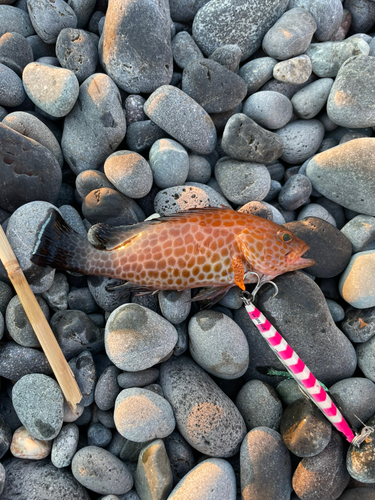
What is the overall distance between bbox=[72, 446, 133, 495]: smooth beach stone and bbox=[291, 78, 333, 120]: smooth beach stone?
410cm

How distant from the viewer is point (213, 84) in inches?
144

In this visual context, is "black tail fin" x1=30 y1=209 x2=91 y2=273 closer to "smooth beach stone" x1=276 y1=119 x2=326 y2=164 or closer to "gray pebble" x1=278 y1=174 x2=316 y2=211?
"gray pebble" x1=278 y1=174 x2=316 y2=211

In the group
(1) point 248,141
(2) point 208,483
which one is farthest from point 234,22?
(2) point 208,483

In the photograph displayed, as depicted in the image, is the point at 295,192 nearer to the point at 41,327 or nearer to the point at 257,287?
the point at 257,287

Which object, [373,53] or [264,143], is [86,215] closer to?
[264,143]

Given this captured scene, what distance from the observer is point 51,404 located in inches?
110

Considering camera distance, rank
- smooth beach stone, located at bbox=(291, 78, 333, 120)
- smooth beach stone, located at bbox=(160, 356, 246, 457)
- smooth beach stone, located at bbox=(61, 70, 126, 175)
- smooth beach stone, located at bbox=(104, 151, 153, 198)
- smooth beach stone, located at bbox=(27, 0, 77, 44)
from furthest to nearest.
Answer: smooth beach stone, located at bbox=(291, 78, 333, 120)
smooth beach stone, located at bbox=(27, 0, 77, 44)
smooth beach stone, located at bbox=(61, 70, 126, 175)
smooth beach stone, located at bbox=(104, 151, 153, 198)
smooth beach stone, located at bbox=(160, 356, 246, 457)

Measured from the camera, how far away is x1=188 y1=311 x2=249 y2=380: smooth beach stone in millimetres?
3061

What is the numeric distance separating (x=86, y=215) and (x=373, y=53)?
12.9ft

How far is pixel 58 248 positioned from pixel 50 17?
2652 mm

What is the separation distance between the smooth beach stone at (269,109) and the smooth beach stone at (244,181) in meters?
0.58

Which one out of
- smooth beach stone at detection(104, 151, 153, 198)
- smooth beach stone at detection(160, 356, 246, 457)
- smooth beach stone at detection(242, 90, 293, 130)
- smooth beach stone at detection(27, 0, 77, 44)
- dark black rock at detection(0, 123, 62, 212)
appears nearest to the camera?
smooth beach stone at detection(160, 356, 246, 457)

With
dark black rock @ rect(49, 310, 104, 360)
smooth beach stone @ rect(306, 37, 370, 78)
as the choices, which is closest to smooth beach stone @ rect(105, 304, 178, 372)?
dark black rock @ rect(49, 310, 104, 360)

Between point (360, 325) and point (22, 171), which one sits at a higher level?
point (22, 171)
